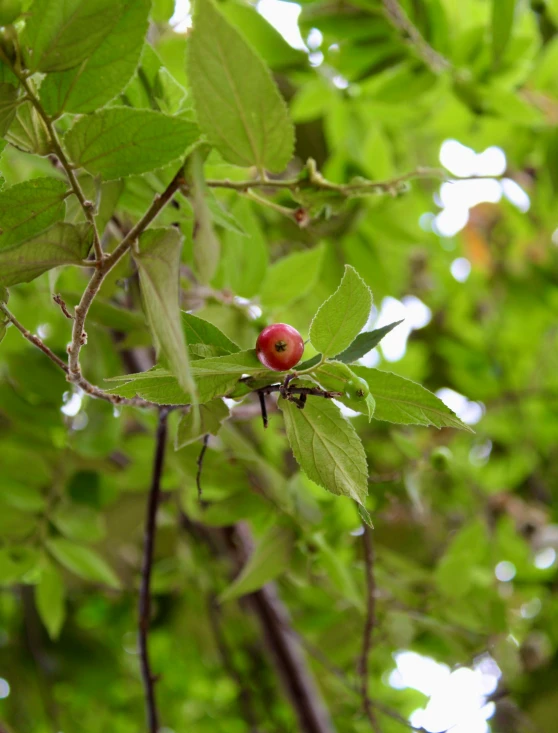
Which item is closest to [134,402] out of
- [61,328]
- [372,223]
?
[61,328]

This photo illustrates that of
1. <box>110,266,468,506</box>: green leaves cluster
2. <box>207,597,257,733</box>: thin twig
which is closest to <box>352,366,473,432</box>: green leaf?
<box>110,266,468,506</box>: green leaves cluster

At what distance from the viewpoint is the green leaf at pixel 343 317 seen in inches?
16.2

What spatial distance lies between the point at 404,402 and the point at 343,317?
0.07 meters

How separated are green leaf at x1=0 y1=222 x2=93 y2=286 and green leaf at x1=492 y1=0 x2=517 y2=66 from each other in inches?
31.0

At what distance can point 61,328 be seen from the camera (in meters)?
0.99

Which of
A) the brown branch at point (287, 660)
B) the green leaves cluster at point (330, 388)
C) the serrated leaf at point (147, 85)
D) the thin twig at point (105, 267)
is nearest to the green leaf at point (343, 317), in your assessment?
the green leaves cluster at point (330, 388)

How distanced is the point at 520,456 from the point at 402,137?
85 cm

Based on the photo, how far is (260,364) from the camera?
43 centimetres

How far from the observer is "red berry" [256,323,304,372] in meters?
0.41

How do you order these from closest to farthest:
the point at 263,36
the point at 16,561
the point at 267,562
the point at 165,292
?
the point at 165,292
the point at 267,562
the point at 16,561
the point at 263,36

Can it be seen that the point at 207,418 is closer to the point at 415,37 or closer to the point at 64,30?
the point at 64,30

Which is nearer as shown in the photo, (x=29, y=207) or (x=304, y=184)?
(x=29, y=207)

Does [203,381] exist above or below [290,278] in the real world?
above

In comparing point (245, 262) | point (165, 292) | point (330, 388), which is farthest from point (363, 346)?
point (245, 262)
